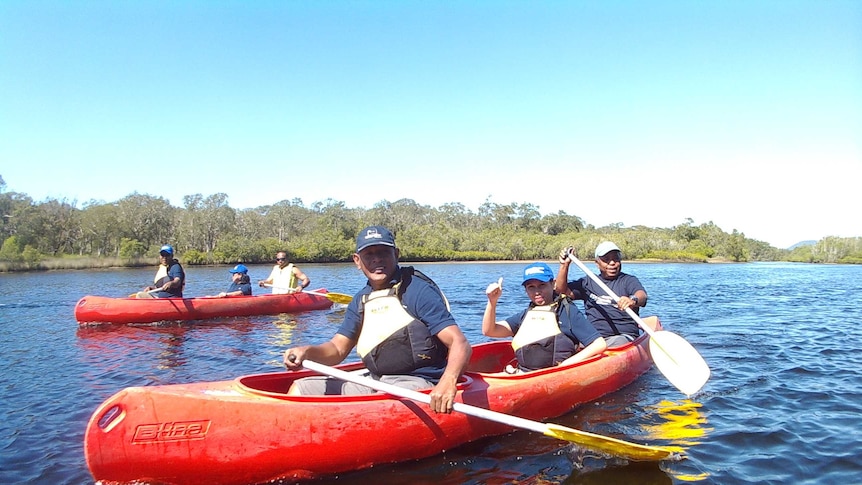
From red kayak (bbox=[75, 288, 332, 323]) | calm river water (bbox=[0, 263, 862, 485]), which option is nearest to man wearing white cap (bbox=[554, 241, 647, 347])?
calm river water (bbox=[0, 263, 862, 485])

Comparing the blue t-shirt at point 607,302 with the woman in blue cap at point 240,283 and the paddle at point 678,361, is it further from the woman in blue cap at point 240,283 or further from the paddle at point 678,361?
the woman in blue cap at point 240,283

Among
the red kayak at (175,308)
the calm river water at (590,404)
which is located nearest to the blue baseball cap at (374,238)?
the calm river water at (590,404)

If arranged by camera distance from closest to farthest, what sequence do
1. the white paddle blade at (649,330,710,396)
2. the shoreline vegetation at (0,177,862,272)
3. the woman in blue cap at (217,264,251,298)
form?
the white paddle blade at (649,330,710,396), the woman in blue cap at (217,264,251,298), the shoreline vegetation at (0,177,862,272)

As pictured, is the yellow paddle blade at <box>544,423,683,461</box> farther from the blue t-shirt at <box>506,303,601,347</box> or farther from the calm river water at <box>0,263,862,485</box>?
the blue t-shirt at <box>506,303,601,347</box>

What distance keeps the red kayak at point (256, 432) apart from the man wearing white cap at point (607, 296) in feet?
8.55

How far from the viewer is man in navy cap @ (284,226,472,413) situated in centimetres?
425

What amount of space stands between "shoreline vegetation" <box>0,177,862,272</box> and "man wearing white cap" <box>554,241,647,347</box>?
4267cm

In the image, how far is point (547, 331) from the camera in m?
6.00

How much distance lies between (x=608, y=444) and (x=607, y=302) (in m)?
3.29

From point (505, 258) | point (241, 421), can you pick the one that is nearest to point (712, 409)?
point (241, 421)

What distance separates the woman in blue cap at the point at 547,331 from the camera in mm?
5898

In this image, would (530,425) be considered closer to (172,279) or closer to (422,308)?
(422,308)

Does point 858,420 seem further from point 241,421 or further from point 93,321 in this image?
point 93,321

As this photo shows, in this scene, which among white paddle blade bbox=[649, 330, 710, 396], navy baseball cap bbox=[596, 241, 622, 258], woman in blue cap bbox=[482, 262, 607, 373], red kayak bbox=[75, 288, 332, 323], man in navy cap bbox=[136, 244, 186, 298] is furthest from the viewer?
man in navy cap bbox=[136, 244, 186, 298]
